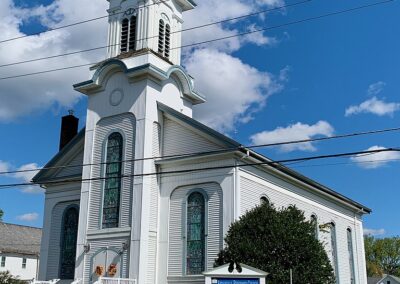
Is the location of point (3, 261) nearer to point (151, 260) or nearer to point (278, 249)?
point (151, 260)

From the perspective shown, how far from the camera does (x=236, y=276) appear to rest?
14703mm

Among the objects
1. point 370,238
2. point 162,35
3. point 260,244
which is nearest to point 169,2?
point 162,35

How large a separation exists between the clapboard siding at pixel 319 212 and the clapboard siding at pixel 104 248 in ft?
19.1

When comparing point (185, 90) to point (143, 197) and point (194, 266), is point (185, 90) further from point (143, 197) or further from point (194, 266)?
point (194, 266)

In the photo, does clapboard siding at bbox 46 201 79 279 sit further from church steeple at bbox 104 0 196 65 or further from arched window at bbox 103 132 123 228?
church steeple at bbox 104 0 196 65

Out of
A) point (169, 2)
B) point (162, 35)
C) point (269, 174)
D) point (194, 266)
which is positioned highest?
point (169, 2)

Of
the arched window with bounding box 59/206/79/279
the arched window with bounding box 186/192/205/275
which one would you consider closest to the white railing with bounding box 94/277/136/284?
the arched window with bounding box 186/192/205/275

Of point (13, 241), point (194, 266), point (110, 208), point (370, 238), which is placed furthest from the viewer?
point (370, 238)

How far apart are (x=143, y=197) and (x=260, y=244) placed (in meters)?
7.12

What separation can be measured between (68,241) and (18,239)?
92.3ft

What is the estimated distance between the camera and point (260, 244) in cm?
1975

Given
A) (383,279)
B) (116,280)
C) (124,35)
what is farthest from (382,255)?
(116,280)

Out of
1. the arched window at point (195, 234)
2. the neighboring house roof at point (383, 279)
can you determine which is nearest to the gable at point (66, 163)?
the arched window at point (195, 234)

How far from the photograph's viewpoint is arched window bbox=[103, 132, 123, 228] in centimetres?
2602
